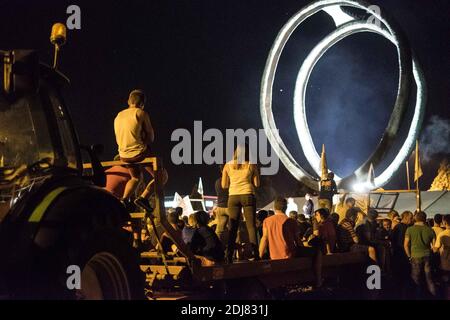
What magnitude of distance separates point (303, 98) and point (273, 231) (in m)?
25.2

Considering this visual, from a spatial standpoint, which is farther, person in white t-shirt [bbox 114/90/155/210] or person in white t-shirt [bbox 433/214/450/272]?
person in white t-shirt [bbox 433/214/450/272]

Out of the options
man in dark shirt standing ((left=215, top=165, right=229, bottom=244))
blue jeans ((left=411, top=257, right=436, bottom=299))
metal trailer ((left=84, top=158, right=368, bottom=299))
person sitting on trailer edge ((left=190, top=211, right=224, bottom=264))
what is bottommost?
blue jeans ((left=411, top=257, right=436, bottom=299))

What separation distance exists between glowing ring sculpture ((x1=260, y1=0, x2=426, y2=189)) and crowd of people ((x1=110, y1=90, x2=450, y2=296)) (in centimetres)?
1221

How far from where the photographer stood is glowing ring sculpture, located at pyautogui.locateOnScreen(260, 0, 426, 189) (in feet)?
82.0

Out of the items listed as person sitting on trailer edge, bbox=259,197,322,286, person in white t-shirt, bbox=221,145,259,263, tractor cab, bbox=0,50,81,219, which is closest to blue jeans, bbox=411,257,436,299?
person sitting on trailer edge, bbox=259,197,322,286

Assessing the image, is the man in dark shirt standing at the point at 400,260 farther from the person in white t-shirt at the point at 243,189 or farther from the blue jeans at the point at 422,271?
the person in white t-shirt at the point at 243,189

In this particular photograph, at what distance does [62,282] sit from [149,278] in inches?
115

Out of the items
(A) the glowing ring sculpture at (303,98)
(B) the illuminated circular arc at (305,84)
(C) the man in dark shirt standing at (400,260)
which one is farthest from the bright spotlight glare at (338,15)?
(C) the man in dark shirt standing at (400,260)

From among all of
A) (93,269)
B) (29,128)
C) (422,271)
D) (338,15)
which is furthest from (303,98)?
(29,128)

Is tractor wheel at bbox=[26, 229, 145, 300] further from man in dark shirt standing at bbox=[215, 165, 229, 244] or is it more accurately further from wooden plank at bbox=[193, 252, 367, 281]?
man in dark shirt standing at bbox=[215, 165, 229, 244]

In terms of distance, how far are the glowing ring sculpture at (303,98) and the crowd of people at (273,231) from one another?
40.1ft

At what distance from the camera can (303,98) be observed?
33156mm

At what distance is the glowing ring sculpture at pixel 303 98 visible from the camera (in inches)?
984
